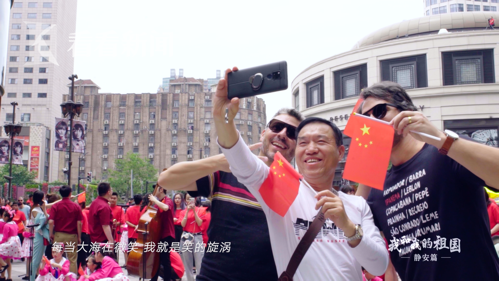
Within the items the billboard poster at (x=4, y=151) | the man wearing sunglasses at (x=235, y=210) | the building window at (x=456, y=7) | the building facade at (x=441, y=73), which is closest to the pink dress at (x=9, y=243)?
the man wearing sunglasses at (x=235, y=210)

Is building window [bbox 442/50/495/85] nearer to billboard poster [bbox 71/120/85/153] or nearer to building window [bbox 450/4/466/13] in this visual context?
billboard poster [bbox 71/120/85/153]

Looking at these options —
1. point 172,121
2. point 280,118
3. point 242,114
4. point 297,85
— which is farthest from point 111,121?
point 280,118

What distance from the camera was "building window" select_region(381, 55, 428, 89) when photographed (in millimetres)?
31328

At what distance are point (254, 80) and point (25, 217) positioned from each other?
49.3 ft

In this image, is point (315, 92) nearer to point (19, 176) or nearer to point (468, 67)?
point (468, 67)

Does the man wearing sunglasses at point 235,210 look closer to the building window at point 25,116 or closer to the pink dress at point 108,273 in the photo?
the pink dress at point 108,273

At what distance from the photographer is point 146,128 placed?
8600 centimetres

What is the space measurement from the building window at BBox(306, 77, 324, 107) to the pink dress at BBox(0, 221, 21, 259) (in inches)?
1147

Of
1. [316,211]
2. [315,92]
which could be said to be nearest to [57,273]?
[316,211]

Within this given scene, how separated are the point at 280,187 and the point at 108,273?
5.95 meters

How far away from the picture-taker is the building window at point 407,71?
31328 mm

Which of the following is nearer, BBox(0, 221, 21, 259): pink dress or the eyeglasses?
the eyeglasses

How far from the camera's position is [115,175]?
7688 centimetres

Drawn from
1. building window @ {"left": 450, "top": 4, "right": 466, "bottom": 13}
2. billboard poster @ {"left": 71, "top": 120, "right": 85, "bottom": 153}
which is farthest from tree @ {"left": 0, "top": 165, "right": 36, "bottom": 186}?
building window @ {"left": 450, "top": 4, "right": 466, "bottom": 13}
